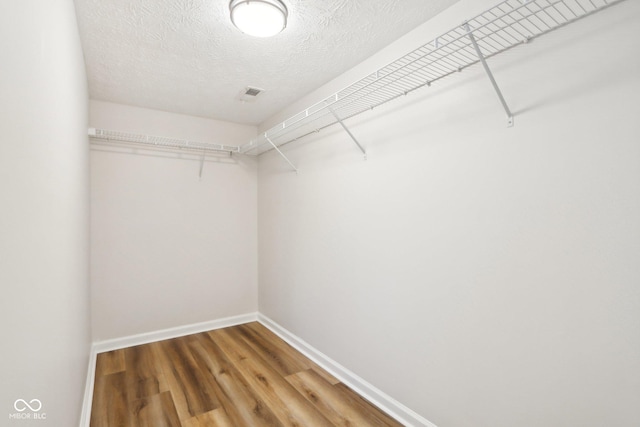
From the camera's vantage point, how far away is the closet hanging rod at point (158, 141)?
2.71 meters

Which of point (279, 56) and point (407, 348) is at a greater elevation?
point (279, 56)

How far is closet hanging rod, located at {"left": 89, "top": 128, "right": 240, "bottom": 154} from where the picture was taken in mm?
2713

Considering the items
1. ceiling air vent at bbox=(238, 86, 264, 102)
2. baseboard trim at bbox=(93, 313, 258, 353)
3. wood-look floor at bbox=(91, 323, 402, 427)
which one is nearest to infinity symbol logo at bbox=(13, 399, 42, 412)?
wood-look floor at bbox=(91, 323, 402, 427)

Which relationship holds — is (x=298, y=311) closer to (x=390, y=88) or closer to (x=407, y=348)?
(x=407, y=348)

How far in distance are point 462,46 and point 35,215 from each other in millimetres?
1806

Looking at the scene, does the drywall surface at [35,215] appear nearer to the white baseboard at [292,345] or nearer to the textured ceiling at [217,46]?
the textured ceiling at [217,46]

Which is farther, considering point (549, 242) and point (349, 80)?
point (349, 80)

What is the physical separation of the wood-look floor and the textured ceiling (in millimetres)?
2327

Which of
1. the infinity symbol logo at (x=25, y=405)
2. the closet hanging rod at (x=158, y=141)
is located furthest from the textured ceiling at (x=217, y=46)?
the infinity symbol logo at (x=25, y=405)

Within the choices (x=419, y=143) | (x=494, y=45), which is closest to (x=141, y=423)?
(x=419, y=143)

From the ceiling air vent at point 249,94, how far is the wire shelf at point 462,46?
1.70 ft

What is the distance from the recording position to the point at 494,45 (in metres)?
1.43

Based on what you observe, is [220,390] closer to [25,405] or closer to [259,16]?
[25,405]

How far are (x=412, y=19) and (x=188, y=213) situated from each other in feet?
8.89
